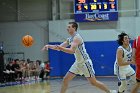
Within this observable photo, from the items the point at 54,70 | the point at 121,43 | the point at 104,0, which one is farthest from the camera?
Answer: the point at 54,70

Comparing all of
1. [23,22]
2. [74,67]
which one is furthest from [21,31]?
[74,67]

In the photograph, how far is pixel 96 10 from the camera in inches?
1023

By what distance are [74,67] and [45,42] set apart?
19.7 meters

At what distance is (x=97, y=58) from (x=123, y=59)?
728 inches

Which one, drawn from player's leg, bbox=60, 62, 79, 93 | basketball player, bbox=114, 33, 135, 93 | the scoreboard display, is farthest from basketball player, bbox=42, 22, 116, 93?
the scoreboard display

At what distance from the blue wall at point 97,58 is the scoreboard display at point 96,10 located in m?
1.96

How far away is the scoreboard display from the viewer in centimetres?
2564

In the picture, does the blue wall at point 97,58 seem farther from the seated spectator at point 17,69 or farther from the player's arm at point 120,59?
the player's arm at point 120,59

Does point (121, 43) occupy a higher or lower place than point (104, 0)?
lower

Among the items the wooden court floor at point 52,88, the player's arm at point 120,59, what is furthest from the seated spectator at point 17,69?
the player's arm at point 120,59

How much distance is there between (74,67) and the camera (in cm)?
897

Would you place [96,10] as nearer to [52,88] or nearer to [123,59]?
[52,88]

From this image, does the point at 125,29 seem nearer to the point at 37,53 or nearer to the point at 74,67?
the point at 37,53

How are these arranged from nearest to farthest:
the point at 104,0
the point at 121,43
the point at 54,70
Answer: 1. the point at 121,43
2. the point at 104,0
3. the point at 54,70
